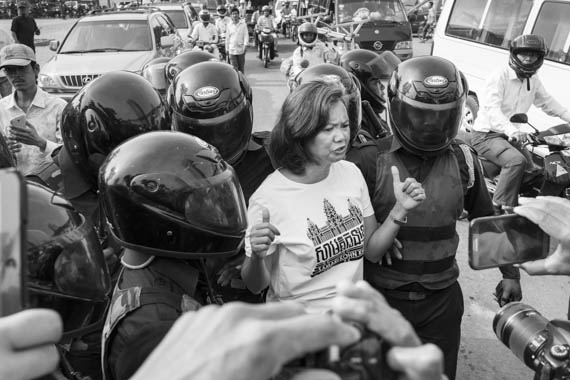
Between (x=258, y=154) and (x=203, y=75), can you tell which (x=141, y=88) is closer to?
(x=203, y=75)

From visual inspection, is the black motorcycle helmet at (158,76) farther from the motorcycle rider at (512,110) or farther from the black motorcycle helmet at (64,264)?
the motorcycle rider at (512,110)

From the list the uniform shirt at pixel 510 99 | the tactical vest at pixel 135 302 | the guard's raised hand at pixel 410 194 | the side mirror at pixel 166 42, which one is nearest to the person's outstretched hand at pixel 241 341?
the tactical vest at pixel 135 302

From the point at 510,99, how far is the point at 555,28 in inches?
55.6

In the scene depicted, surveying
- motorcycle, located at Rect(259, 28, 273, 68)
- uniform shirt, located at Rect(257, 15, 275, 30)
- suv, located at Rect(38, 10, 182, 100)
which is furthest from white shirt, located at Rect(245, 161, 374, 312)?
uniform shirt, located at Rect(257, 15, 275, 30)

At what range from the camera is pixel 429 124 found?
2.31 meters

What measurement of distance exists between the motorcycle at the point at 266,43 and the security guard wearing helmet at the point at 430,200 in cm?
1477

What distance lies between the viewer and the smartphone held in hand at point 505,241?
1.43 metres

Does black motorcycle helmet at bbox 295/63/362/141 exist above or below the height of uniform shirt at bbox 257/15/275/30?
above

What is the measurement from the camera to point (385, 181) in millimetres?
2318

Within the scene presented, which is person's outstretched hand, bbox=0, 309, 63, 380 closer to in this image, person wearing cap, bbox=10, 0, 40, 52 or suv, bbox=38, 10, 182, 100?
suv, bbox=38, 10, 182, 100

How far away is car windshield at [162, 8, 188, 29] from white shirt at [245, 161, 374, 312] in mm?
13829

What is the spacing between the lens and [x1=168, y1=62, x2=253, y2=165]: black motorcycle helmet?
8.77 feet

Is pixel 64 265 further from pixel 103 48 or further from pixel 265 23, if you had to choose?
pixel 265 23

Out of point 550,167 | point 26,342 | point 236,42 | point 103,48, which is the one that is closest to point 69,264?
point 26,342
